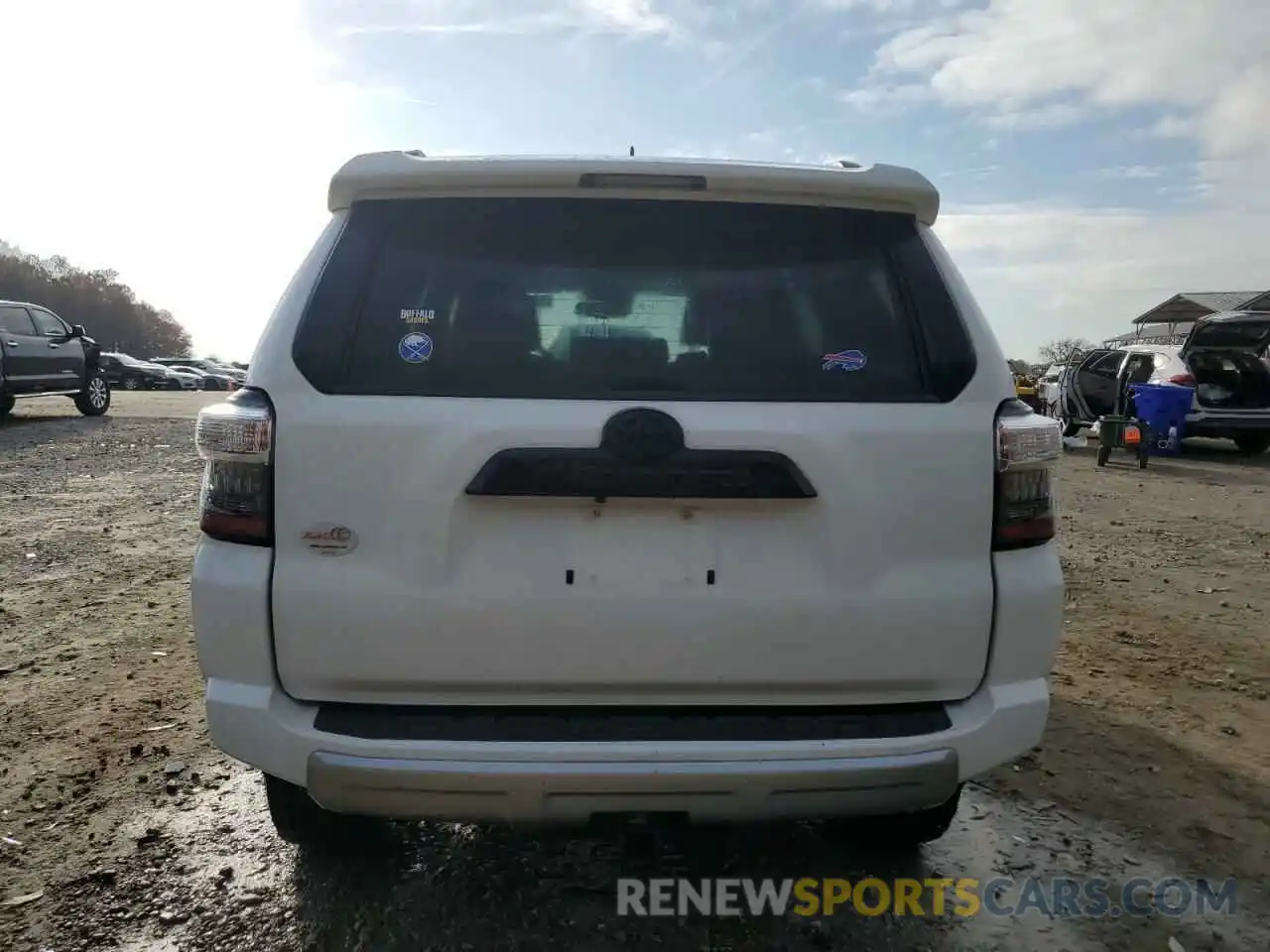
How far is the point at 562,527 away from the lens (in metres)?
2.06

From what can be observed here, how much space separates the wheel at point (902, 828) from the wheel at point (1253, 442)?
14186 mm

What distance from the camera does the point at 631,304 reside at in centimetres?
225

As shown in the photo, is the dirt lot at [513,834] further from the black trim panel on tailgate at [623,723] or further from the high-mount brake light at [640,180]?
the high-mount brake light at [640,180]

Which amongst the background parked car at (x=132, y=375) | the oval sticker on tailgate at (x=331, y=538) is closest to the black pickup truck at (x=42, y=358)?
the oval sticker on tailgate at (x=331, y=538)

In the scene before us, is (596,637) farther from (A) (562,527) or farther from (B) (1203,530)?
(B) (1203,530)

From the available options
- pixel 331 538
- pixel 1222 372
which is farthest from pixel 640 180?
pixel 1222 372

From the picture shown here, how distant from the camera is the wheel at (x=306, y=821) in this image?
2.49 meters

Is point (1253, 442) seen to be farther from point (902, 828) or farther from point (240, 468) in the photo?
point (240, 468)

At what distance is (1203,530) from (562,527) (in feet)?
26.8

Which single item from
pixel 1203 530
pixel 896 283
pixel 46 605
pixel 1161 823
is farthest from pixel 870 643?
pixel 1203 530

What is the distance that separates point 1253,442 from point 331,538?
1606 centimetres
